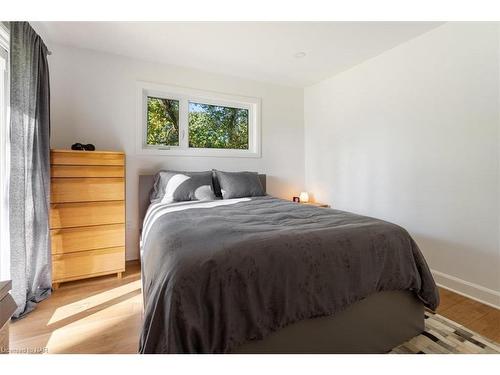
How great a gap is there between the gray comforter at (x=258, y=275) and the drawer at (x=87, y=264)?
1.17 metres

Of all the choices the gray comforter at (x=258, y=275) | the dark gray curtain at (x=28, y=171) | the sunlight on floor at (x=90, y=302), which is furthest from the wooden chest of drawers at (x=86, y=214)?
the gray comforter at (x=258, y=275)

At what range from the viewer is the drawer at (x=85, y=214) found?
203 centimetres

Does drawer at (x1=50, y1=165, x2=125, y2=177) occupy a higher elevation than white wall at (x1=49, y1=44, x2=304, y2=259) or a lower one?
lower

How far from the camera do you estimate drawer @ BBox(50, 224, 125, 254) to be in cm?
204

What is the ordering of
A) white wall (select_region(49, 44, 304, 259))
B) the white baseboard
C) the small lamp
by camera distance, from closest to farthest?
the white baseboard
white wall (select_region(49, 44, 304, 259))
the small lamp

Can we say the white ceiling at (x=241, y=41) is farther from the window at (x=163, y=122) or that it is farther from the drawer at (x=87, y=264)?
the drawer at (x=87, y=264)

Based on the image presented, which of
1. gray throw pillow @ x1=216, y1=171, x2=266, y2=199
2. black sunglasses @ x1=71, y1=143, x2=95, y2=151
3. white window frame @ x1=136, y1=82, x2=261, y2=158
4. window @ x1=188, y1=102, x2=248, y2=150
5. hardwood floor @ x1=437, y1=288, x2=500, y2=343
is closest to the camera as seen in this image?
hardwood floor @ x1=437, y1=288, x2=500, y2=343

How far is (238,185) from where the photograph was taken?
2682 millimetres

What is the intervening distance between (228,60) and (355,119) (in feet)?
5.44

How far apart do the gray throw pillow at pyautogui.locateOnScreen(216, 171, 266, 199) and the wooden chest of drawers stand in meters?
1.00

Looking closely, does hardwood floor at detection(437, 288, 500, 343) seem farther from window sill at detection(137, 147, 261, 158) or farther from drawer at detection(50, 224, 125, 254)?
drawer at detection(50, 224, 125, 254)

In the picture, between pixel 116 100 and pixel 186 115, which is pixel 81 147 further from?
pixel 186 115

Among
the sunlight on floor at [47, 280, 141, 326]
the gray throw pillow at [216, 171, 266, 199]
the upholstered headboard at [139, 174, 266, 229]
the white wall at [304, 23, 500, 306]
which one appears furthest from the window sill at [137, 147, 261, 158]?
the sunlight on floor at [47, 280, 141, 326]

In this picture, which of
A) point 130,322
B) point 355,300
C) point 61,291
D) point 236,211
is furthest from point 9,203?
point 355,300
